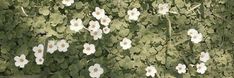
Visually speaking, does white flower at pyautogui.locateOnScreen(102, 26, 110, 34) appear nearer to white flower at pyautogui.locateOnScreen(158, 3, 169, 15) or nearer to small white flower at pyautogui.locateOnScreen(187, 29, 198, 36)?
white flower at pyautogui.locateOnScreen(158, 3, 169, 15)

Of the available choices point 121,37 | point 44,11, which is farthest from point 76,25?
point 121,37

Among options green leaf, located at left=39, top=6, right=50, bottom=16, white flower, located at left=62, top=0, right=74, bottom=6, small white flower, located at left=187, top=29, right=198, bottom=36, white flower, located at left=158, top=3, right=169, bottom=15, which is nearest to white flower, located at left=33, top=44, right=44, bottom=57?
green leaf, located at left=39, top=6, right=50, bottom=16

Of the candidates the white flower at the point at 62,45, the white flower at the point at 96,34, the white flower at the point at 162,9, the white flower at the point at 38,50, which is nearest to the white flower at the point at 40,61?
the white flower at the point at 38,50

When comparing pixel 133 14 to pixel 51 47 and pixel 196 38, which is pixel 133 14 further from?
pixel 51 47

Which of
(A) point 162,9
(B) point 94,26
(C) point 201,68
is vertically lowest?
(C) point 201,68

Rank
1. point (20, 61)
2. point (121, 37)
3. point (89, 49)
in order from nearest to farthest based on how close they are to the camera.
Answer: point (20, 61)
point (89, 49)
point (121, 37)
